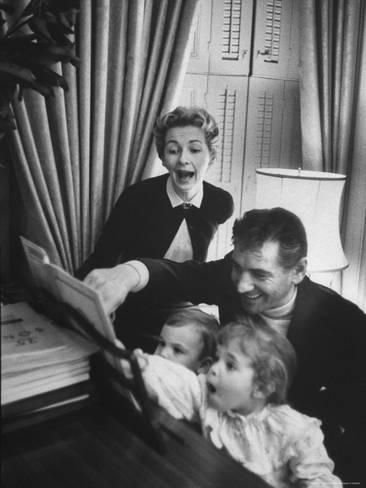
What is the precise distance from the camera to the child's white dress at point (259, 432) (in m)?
1.30

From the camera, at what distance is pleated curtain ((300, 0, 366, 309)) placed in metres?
1.82

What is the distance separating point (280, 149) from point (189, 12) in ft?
1.79

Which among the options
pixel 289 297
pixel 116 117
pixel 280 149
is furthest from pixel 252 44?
pixel 289 297

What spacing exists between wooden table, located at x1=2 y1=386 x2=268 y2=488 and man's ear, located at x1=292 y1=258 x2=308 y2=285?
0.48 metres

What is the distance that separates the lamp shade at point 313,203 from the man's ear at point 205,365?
409 millimetres

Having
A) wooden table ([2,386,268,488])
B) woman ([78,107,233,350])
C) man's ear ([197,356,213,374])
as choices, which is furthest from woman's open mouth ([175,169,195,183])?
wooden table ([2,386,268,488])

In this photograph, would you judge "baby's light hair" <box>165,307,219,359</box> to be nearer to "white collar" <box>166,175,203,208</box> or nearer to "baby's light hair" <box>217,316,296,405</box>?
"baby's light hair" <box>217,316,296,405</box>

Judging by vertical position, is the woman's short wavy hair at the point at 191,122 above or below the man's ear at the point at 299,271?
above

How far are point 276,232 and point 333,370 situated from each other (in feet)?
1.28

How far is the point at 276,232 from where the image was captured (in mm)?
1447

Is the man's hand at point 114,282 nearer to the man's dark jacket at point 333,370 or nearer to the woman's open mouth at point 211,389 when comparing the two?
the woman's open mouth at point 211,389

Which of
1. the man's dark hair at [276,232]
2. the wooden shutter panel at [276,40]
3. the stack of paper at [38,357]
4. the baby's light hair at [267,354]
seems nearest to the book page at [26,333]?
the stack of paper at [38,357]

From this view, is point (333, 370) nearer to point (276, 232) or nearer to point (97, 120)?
point (276, 232)

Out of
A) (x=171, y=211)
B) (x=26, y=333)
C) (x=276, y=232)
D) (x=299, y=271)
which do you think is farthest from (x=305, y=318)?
(x=26, y=333)
